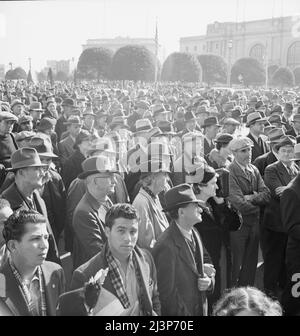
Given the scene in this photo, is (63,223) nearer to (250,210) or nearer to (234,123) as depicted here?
(250,210)

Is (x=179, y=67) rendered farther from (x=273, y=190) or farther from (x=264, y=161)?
(x=273, y=190)

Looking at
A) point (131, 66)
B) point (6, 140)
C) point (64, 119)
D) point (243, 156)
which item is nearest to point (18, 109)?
point (64, 119)

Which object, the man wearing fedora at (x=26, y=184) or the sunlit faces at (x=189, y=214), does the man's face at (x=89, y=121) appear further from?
the sunlit faces at (x=189, y=214)

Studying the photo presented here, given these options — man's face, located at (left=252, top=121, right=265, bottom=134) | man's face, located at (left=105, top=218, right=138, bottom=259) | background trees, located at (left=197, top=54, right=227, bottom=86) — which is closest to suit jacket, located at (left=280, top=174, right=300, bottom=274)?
man's face, located at (left=105, top=218, right=138, bottom=259)

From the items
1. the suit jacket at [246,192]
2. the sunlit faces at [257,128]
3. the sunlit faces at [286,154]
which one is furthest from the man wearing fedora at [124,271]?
the sunlit faces at [257,128]

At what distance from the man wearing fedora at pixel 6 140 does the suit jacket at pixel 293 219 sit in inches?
116

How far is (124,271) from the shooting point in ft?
9.54

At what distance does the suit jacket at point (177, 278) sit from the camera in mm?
3182

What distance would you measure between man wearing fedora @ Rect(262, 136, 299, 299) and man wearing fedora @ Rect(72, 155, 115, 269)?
68.9 inches

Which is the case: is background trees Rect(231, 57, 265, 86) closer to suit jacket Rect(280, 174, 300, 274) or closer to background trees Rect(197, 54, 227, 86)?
background trees Rect(197, 54, 227, 86)

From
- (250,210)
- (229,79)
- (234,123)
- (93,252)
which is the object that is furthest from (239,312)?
(229,79)

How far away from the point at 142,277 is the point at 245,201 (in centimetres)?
207
